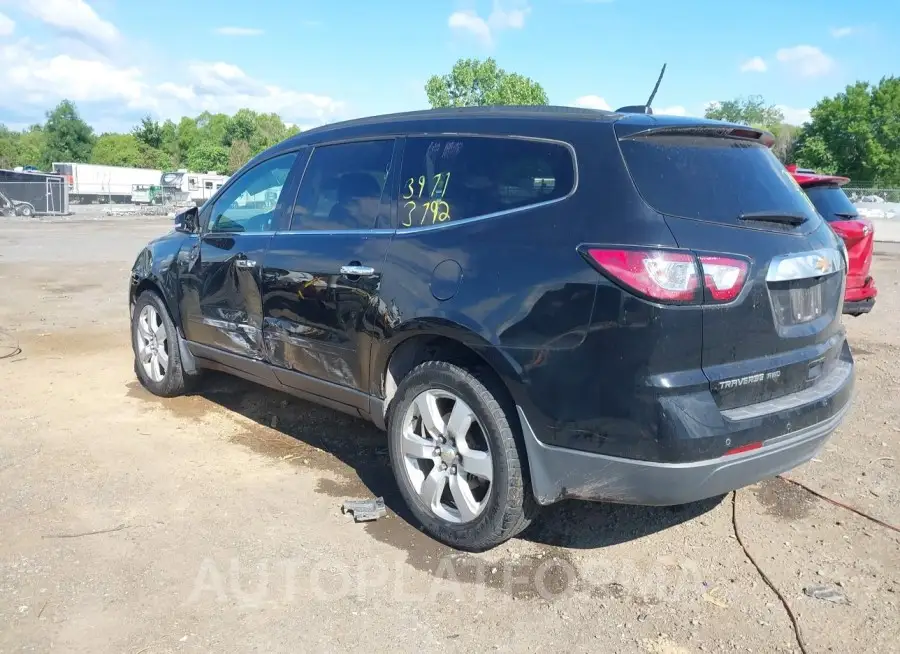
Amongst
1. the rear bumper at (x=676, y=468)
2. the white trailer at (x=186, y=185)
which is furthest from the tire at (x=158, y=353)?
the white trailer at (x=186, y=185)

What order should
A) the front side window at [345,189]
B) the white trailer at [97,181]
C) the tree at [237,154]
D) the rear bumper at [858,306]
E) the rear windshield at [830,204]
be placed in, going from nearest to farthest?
1. the front side window at [345,189]
2. the rear bumper at [858,306]
3. the rear windshield at [830,204]
4. the white trailer at [97,181]
5. the tree at [237,154]

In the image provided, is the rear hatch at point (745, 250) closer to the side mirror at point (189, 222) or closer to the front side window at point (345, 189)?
the front side window at point (345, 189)

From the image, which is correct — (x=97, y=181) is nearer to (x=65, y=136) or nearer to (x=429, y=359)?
(x=65, y=136)

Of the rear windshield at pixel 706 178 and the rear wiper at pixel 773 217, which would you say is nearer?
the rear windshield at pixel 706 178

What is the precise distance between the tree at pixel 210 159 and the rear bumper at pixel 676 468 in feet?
266

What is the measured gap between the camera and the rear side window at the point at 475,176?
325 cm

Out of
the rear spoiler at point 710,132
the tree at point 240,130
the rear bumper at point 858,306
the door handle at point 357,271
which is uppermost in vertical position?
the tree at point 240,130

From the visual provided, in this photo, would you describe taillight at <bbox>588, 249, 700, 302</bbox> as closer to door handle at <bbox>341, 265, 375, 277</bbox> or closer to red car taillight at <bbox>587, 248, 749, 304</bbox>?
red car taillight at <bbox>587, 248, 749, 304</bbox>

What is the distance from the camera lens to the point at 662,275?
281 centimetres

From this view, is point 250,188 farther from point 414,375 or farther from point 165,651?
point 165,651

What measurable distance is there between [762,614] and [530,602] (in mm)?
906

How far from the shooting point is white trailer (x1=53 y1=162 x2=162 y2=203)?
176 ft

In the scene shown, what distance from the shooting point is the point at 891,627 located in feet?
9.62

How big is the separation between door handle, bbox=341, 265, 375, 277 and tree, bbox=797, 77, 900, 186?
207ft
